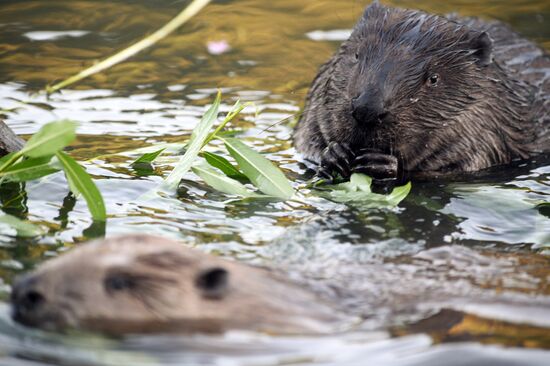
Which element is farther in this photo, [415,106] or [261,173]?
[415,106]

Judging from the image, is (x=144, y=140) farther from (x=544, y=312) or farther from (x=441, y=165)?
(x=544, y=312)

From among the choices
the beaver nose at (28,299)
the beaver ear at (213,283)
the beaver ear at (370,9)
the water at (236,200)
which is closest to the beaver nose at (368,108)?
the water at (236,200)

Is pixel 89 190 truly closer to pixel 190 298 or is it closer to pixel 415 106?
pixel 190 298

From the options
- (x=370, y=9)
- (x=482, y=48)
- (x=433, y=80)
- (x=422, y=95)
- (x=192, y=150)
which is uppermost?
(x=370, y=9)

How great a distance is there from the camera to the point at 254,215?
18.7 feet

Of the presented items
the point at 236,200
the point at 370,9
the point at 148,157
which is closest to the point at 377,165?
the point at 236,200

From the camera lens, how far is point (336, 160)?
22.1ft

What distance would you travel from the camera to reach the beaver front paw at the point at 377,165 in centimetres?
661

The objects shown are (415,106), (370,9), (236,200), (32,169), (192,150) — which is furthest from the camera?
(370,9)

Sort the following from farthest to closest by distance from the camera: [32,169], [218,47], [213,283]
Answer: [218,47], [32,169], [213,283]

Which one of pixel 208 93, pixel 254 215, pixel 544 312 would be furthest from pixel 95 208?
pixel 208 93

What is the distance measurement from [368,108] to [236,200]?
104 cm

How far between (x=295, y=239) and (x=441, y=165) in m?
2.12

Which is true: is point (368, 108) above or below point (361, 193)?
above
